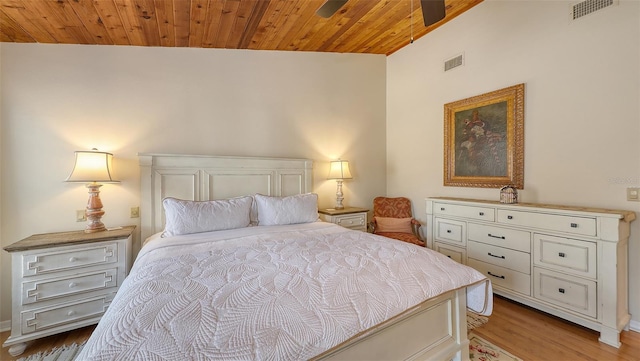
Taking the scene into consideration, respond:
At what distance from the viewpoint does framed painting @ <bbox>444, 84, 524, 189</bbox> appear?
261cm

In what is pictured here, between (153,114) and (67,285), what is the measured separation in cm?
167

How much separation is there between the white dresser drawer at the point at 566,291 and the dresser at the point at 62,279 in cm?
351

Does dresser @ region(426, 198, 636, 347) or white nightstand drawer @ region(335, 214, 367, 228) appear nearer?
dresser @ region(426, 198, 636, 347)

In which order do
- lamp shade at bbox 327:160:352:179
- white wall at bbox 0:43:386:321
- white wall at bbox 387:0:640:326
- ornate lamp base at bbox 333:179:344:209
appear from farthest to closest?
ornate lamp base at bbox 333:179:344:209, lamp shade at bbox 327:160:352:179, white wall at bbox 0:43:386:321, white wall at bbox 387:0:640:326

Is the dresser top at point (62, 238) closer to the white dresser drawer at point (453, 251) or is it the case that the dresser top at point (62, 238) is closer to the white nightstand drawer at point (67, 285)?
the white nightstand drawer at point (67, 285)

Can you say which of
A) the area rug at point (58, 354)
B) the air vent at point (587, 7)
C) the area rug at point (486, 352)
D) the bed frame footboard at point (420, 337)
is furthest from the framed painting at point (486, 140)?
the area rug at point (58, 354)

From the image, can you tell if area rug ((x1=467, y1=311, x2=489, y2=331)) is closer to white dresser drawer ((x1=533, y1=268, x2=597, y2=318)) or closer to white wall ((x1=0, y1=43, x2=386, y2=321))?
white dresser drawer ((x1=533, y1=268, x2=597, y2=318))

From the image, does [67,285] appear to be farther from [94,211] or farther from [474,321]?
[474,321]

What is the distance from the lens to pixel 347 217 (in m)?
3.31

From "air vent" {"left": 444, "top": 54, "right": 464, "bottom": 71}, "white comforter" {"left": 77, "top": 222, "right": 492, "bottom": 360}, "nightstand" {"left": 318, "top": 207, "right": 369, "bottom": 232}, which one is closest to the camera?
"white comforter" {"left": 77, "top": 222, "right": 492, "bottom": 360}

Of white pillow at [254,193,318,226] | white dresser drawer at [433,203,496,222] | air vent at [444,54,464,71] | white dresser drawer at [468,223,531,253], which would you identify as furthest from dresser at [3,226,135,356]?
air vent at [444,54,464,71]

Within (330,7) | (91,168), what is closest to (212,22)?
(330,7)

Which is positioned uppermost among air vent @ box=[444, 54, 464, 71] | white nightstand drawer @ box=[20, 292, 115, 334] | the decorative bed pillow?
air vent @ box=[444, 54, 464, 71]

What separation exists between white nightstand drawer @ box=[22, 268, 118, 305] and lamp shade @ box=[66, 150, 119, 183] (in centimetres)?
78
